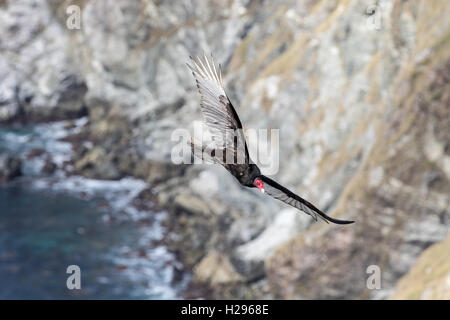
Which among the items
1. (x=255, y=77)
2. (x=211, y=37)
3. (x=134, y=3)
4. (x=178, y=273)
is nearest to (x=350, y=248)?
(x=178, y=273)

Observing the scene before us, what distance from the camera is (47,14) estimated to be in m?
119

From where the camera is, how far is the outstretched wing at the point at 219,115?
9227mm

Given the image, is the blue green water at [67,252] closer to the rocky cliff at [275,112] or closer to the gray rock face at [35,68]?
the rocky cliff at [275,112]

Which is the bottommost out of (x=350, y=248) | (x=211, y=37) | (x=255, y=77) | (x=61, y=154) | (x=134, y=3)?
(x=350, y=248)

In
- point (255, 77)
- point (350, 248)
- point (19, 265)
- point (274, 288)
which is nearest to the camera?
point (350, 248)

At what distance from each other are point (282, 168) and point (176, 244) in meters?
15.3

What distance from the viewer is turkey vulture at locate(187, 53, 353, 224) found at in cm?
927

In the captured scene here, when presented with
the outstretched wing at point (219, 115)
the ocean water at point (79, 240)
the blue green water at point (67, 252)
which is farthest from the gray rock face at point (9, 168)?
the outstretched wing at point (219, 115)

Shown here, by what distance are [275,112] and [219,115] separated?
6203 cm

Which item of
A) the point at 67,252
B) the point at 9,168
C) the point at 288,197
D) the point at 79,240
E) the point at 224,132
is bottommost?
the point at 67,252

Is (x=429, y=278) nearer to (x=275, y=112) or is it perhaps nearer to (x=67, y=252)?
(x=275, y=112)

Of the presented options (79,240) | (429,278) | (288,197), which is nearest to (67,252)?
(79,240)

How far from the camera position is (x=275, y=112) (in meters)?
71.1

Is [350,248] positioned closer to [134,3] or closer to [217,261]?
[217,261]
